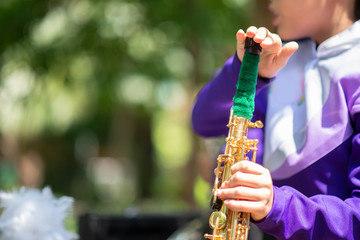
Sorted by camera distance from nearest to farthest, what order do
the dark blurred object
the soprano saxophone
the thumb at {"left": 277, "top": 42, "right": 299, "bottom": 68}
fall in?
1. the soprano saxophone
2. the thumb at {"left": 277, "top": 42, "right": 299, "bottom": 68}
3. the dark blurred object

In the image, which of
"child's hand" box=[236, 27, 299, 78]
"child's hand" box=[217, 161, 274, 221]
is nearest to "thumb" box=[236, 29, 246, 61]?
"child's hand" box=[236, 27, 299, 78]

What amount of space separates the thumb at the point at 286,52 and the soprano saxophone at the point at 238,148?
0.29ft

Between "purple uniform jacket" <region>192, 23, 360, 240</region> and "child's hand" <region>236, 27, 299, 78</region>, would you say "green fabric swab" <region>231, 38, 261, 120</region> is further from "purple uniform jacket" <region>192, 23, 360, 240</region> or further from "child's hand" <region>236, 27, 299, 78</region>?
"purple uniform jacket" <region>192, 23, 360, 240</region>

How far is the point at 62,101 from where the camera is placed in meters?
14.4

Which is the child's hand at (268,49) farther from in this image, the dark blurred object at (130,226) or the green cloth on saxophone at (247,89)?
the dark blurred object at (130,226)

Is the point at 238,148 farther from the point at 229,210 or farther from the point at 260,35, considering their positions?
the point at 260,35

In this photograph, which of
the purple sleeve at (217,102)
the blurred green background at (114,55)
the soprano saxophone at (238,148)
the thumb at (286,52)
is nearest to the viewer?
the soprano saxophone at (238,148)

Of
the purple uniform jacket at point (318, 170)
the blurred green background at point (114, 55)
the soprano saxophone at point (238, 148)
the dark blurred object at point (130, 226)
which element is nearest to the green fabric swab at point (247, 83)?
the soprano saxophone at point (238, 148)

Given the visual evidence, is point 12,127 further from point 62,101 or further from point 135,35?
point 135,35

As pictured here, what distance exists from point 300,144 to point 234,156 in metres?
0.32

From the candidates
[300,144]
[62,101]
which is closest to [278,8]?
[300,144]

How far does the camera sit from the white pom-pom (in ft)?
7.21

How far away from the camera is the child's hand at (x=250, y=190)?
50.4 inches

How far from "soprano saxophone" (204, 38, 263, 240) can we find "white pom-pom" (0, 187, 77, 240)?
1.02m
